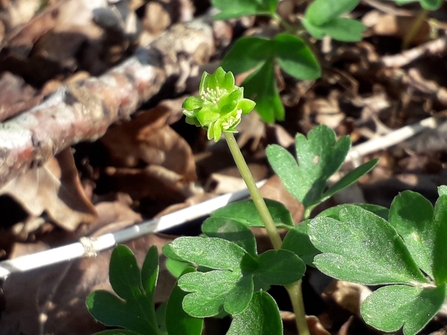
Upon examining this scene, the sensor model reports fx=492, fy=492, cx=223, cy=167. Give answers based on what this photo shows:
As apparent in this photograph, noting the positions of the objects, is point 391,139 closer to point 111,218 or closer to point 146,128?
point 146,128

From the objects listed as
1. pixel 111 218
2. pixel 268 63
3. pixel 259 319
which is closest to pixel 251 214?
pixel 259 319

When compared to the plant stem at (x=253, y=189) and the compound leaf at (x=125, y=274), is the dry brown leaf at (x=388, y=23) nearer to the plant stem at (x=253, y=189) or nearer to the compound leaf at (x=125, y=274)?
the plant stem at (x=253, y=189)

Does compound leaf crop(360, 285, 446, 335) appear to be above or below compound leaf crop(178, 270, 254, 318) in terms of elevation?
below

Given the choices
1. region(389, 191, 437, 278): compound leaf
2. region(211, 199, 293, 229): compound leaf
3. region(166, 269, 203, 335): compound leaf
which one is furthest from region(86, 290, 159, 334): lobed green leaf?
region(389, 191, 437, 278): compound leaf

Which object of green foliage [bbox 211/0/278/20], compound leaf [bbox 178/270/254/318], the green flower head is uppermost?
the green flower head

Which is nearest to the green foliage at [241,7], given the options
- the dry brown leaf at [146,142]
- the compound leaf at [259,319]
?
the dry brown leaf at [146,142]

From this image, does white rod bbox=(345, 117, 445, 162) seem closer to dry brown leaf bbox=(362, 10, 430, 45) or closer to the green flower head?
dry brown leaf bbox=(362, 10, 430, 45)

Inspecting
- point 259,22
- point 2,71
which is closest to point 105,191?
point 2,71

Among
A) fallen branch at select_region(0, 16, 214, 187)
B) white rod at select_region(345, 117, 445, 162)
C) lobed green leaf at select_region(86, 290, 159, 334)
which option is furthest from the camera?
white rod at select_region(345, 117, 445, 162)
